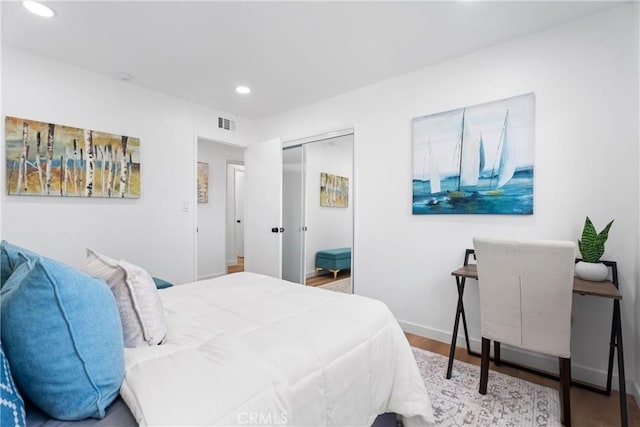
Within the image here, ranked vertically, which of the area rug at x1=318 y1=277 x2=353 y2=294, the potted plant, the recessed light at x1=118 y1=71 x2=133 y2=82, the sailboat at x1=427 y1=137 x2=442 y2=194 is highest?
the recessed light at x1=118 y1=71 x2=133 y2=82

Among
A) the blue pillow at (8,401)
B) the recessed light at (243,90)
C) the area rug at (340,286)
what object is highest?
the recessed light at (243,90)

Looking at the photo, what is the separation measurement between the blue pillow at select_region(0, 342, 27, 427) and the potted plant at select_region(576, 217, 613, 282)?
267 cm

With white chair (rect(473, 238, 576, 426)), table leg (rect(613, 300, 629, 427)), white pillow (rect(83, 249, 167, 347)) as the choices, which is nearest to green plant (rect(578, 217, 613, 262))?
table leg (rect(613, 300, 629, 427))

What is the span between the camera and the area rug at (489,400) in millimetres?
1693

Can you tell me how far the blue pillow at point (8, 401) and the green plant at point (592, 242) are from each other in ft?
8.88

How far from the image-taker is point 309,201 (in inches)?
180

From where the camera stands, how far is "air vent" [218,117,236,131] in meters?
4.05

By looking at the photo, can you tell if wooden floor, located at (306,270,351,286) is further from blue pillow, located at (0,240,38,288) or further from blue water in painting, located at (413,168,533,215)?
blue pillow, located at (0,240,38,288)

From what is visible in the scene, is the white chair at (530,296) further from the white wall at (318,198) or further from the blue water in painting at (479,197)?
the white wall at (318,198)

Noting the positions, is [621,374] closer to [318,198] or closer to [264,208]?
[264,208]

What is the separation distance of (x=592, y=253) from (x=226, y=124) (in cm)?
401

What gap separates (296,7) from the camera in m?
2.00

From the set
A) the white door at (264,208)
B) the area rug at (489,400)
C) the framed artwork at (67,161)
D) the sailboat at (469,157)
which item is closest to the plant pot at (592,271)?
the area rug at (489,400)

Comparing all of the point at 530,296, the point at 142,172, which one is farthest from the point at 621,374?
the point at 142,172
